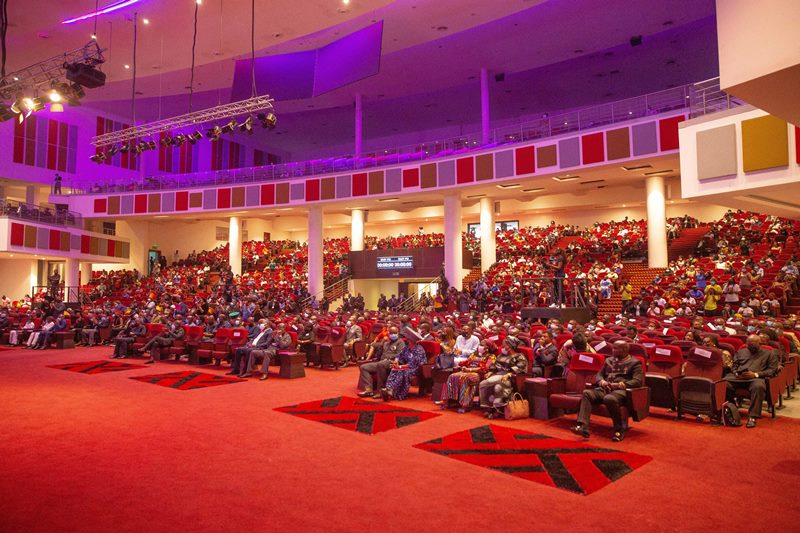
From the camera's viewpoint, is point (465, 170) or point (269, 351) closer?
point (269, 351)

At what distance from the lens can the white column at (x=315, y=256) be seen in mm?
26625

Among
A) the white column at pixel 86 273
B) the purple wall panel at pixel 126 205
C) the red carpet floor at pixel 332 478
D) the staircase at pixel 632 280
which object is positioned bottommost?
the red carpet floor at pixel 332 478

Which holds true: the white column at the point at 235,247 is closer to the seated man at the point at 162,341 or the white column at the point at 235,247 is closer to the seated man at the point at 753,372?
the seated man at the point at 162,341

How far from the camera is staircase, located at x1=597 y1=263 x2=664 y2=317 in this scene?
1744 centimetres

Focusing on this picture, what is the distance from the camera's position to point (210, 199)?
2833cm

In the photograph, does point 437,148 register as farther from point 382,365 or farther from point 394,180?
point 382,365

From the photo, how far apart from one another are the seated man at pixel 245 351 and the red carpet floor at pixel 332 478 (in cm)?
325

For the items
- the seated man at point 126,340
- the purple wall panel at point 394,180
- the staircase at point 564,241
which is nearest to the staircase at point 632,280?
the staircase at point 564,241

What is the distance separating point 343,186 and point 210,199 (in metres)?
7.56

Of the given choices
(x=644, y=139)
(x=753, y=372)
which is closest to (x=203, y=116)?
(x=644, y=139)

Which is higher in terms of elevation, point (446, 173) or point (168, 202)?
point (446, 173)

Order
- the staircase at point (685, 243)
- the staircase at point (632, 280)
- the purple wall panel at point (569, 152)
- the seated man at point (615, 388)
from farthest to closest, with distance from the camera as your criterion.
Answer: the staircase at point (685, 243) → the purple wall panel at point (569, 152) → the staircase at point (632, 280) → the seated man at point (615, 388)

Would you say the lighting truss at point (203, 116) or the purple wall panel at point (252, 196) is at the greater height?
the lighting truss at point (203, 116)

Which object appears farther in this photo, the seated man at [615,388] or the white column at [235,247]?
the white column at [235,247]
